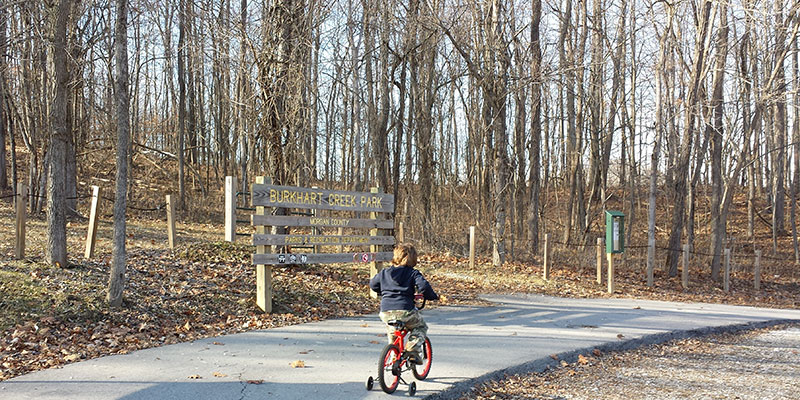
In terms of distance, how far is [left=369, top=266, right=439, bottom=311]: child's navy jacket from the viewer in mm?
6055

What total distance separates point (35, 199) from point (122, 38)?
15.0 meters

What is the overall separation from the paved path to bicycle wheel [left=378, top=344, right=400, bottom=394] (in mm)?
98

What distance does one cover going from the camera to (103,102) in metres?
30.5

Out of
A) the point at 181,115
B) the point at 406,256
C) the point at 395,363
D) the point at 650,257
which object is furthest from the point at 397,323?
the point at 181,115

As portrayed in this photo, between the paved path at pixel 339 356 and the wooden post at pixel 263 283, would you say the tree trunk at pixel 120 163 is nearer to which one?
the paved path at pixel 339 356

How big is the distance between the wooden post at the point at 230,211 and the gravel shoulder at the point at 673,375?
468cm

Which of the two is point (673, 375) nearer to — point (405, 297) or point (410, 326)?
point (410, 326)

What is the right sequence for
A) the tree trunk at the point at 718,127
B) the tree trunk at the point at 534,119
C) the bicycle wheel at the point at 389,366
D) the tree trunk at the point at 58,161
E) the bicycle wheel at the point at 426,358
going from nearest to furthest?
1. the bicycle wheel at the point at 389,366
2. the bicycle wheel at the point at 426,358
3. the tree trunk at the point at 58,161
4. the tree trunk at the point at 718,127
5. the tree trunk at the point at 534,119

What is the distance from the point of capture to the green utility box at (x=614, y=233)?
49.7 ft

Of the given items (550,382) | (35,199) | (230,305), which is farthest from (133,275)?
(35,199)

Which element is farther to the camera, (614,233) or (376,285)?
(614,233)

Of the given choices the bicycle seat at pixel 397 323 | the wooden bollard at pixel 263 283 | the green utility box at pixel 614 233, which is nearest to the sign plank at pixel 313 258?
the wooden bollard at pixel 263 283

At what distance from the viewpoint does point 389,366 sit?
5.98 m

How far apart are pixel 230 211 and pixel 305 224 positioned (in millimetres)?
1584
